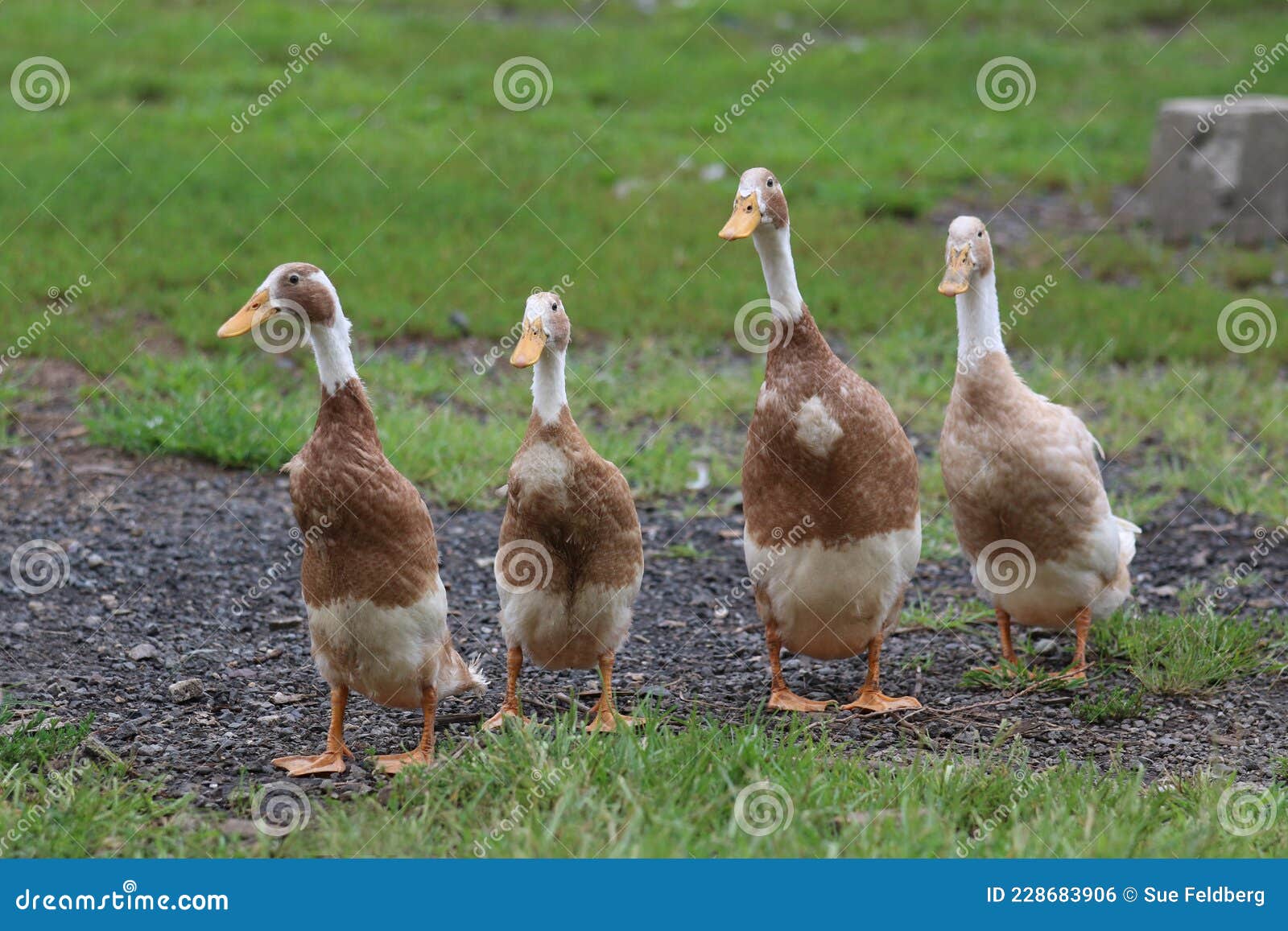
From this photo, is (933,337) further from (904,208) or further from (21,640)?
(21,640)

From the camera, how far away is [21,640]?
4988 mm

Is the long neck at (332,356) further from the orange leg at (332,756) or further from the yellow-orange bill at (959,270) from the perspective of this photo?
the yellow-orange bill at (959,270)

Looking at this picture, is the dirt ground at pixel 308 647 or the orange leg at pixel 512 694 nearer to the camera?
the orange leg at pixel 512 694

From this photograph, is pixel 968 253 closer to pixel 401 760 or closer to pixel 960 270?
pixel 960 270

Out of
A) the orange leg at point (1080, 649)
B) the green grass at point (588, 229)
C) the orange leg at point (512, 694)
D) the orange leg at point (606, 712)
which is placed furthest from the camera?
the green grass at point (588, 229)

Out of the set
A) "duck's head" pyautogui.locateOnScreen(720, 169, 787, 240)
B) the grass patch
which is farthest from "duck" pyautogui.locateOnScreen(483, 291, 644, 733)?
the grass patch

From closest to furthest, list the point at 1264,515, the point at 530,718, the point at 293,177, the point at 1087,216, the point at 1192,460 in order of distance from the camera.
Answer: the point at 530,718, the point at 1264,515, the point at 1192,460, the point at 293,177, the point at 1087,216

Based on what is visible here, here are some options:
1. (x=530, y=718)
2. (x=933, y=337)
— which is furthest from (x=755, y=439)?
(x=933, y=337)

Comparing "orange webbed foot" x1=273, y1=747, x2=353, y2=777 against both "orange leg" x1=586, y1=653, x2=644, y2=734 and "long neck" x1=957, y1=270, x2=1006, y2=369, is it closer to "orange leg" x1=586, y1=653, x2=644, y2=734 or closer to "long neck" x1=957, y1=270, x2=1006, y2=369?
"orange leg" x1=586, y1=653, x2=644, y2=734

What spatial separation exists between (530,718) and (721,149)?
24.3 feet

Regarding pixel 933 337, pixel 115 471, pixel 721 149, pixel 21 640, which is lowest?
pixel 21 640

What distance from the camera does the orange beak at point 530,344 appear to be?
3.77 metres

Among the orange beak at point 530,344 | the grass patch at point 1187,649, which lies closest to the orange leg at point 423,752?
the orange beak at point 530,344

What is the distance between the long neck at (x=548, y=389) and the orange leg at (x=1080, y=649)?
6.61 feet
